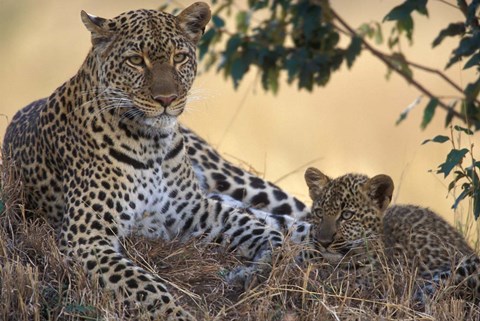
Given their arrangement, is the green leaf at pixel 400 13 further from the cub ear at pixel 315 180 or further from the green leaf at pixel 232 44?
the green leaf at pixel 232 44

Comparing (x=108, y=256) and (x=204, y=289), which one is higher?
(x=108, y=256)

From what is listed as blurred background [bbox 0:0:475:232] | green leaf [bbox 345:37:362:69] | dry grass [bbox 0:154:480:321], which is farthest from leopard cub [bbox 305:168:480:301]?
blurred background [bbox 0:0:475:232]

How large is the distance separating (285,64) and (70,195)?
230 cm

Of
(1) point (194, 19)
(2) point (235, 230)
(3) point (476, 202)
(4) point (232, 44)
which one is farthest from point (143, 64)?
(3) point (476, 202)

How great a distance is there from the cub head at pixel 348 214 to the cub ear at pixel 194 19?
1.38 metres

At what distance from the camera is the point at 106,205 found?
830 cm

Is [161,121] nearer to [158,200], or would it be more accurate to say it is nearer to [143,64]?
[143,64]

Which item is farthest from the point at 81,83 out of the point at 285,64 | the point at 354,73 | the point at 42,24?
the point at 42,24

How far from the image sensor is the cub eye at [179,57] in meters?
8.35

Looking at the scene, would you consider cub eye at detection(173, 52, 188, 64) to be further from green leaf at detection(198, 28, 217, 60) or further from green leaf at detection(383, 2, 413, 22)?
green leaf at detection(198, 28, 217, 60)

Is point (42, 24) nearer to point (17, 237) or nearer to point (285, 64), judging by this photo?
point (285, 64)

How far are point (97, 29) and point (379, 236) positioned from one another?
2263mm

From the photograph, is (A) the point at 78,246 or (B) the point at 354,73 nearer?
(A) the point at 78,246

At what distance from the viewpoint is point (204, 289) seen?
25.9ft
